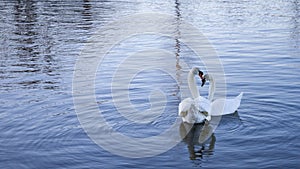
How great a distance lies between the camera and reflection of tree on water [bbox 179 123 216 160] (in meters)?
9.17

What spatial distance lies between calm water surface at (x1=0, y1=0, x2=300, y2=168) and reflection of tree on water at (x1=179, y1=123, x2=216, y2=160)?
0.15 ft

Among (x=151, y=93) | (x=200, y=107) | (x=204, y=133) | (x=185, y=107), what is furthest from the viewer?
(x=151, y=93)

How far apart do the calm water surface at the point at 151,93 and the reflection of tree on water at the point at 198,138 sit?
5 cm

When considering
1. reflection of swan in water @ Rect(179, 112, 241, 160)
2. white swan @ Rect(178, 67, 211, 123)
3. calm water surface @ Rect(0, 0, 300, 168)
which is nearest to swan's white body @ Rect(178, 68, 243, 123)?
white swan @ Rect(178, 67, 211, 123)

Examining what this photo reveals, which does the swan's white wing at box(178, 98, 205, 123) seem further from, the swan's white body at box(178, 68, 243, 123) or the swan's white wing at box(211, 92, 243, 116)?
the swan's white wing at box(211, 92, 243, 116)

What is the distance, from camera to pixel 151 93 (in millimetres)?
13359

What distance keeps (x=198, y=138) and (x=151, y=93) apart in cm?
356

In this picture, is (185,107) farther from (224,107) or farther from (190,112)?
(224,107)

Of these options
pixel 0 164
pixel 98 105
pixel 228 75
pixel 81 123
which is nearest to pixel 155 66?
pixel 228 75

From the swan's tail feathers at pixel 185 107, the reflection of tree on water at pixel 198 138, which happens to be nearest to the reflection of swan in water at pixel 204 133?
the reflection of tree on water at pixel 198 138

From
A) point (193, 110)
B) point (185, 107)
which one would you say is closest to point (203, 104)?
point (193, 110)

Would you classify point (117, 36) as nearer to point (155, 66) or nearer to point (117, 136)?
point (155, 66)

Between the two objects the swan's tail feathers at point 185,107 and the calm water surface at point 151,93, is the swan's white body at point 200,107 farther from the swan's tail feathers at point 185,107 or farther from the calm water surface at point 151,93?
the calm water surface at point 151,93

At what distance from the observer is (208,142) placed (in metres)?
9.61
